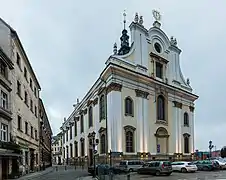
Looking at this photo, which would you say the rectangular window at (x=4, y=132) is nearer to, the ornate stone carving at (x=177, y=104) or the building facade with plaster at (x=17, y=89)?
the building facade with plaster at (x=17, y=89)

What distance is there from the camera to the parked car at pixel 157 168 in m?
31.4

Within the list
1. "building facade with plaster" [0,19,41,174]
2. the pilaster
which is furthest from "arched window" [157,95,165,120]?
"building facade with plaster" [0,19,41,174]

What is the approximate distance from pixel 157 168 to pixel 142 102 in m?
13.8

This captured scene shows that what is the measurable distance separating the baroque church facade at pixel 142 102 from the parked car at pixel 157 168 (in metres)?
6.52

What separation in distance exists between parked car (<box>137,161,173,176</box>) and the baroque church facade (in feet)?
21.4

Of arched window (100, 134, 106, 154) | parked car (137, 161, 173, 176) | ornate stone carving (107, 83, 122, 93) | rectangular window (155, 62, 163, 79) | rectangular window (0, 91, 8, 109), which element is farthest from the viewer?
rectangular window (155, 62, 163, 79)

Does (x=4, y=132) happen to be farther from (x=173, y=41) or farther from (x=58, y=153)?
(x=58, y=153)

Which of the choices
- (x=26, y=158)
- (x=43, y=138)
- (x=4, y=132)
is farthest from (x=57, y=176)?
(x=43, y=138)

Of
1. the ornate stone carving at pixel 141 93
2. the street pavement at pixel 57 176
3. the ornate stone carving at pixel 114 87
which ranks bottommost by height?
the street pavement at pixel 57 176

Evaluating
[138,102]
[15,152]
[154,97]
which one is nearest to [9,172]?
[15,152]

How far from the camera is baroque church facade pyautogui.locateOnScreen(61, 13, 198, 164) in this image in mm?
41406

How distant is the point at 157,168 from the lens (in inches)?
1252

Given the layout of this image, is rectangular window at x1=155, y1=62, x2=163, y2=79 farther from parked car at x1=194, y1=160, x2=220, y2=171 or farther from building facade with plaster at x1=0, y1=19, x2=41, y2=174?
building facade with plaster at x1=0, y1=19, x2=41, y2=174

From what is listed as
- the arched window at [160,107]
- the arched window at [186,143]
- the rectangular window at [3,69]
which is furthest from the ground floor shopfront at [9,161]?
the arched window at [186,143]
